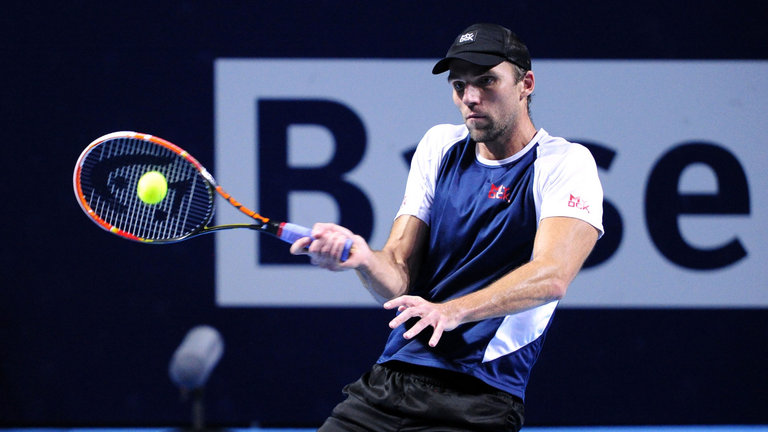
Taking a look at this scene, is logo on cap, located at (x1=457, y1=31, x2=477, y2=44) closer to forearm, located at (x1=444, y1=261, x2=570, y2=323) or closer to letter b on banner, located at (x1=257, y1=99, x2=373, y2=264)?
forearm, located at (x1=444, y1=261, x2=570, y2=323)

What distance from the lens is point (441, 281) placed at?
2506 millimetres

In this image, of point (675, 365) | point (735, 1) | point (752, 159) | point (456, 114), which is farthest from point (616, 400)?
point (735, 1)

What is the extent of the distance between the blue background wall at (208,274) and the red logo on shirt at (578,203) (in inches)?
94.5

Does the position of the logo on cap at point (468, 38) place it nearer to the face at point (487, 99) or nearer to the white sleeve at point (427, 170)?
the face at point (487, 99)

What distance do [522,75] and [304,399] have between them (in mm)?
2740

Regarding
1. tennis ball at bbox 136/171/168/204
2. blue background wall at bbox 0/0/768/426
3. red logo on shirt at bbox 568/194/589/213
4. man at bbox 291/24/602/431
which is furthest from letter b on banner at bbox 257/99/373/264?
red logo on shirt at bbox 568/194/589/213

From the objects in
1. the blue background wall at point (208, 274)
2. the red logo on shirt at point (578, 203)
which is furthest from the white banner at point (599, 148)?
the red logo on shirt at point (578, 203)

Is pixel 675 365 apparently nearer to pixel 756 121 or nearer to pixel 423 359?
pixel 756 121

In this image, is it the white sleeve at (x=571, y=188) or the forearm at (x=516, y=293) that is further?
the white sleeve at (x=571, y=188)

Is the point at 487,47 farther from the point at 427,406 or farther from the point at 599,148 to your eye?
the point at 599,148

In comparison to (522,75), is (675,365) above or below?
below

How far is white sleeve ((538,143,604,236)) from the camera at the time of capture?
232cm

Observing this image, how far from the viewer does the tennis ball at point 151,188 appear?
2.85 meters

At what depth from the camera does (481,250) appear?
2.45m
